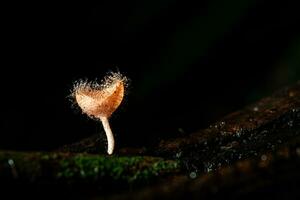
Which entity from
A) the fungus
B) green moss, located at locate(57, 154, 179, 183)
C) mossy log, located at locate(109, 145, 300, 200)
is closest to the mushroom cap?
the fungus

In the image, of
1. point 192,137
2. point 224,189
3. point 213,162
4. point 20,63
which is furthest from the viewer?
point 20,63

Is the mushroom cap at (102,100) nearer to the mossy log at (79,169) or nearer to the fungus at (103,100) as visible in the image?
the fungus at (103,100)

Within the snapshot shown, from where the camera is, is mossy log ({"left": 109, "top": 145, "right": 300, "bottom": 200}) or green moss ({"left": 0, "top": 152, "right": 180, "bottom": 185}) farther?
green moss ({"left": 0, "top": 152, "right": 180, "bottom": 185})

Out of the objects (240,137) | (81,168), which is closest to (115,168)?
(81,168)

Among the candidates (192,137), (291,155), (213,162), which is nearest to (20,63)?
(192,137)

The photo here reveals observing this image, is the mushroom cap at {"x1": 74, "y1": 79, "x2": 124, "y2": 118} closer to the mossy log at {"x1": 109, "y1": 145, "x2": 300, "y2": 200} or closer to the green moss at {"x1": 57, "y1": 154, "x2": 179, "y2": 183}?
the green moss at {"x1": 57, "y1": 154, "x2": 179, "y2": 183}

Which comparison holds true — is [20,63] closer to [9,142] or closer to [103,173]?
[9,142]

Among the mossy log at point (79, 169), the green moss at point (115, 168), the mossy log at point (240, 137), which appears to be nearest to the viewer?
the mossy log at point (79, 169)

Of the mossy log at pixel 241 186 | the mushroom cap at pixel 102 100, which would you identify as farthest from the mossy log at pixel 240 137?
the mossy log at pixel 241 186

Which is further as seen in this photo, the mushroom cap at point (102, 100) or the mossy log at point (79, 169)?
the mushroom cap at point (102, 100)

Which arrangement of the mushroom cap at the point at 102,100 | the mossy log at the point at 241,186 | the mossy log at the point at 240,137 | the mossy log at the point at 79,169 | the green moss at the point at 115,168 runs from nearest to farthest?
1. the mossy log at the point at 241,186
2. the mossy log at the point at 79,169
3. the green moss at the point at 115,168
4. the mossy log at the point at 240,137
5. the mushroom cap at the point at 102,100

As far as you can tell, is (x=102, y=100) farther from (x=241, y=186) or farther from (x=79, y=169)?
(x=241, y=186)
